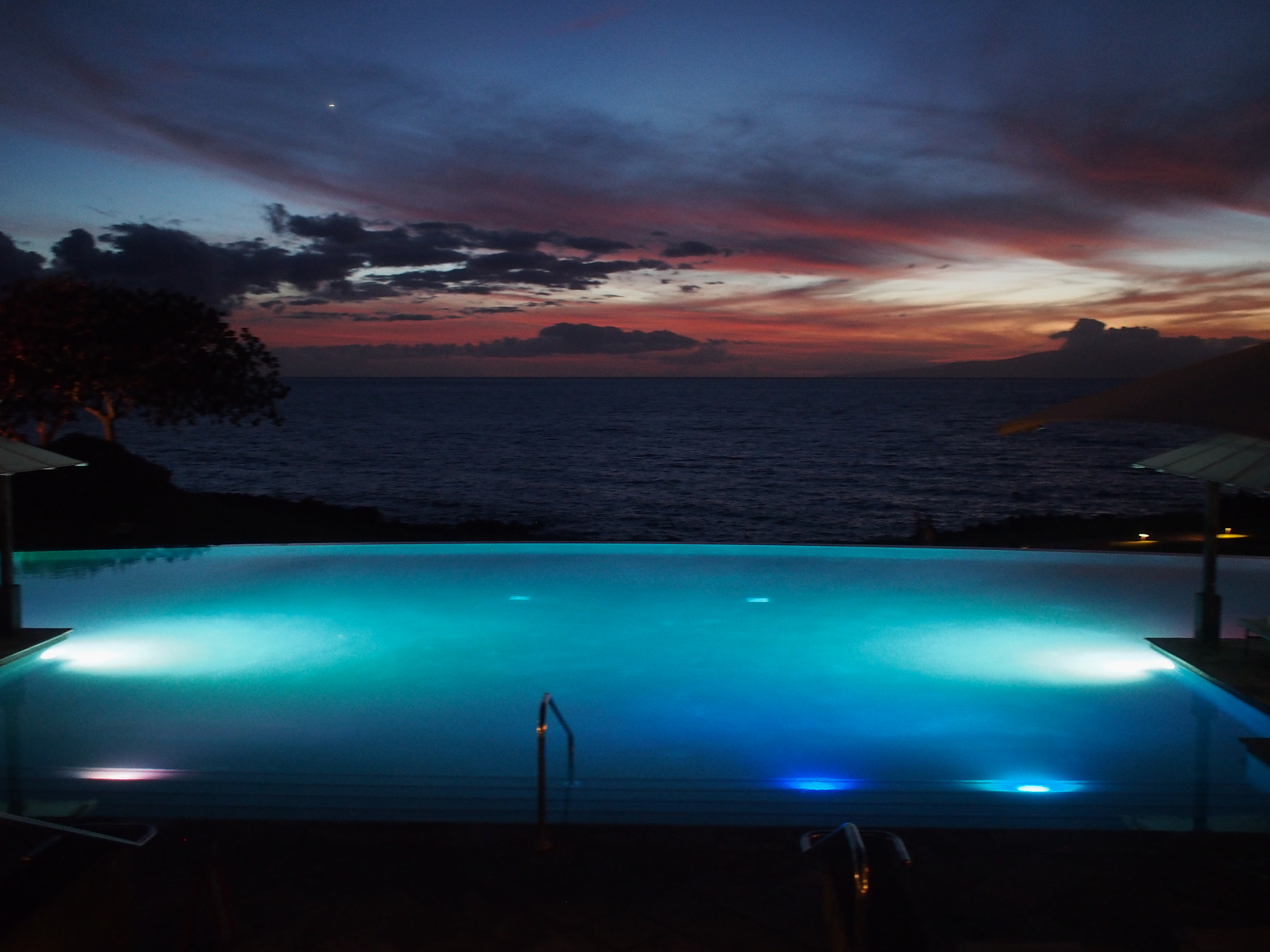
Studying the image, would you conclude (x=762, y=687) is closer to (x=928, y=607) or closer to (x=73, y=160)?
(x=928, y=607)

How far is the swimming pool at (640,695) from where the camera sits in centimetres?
464

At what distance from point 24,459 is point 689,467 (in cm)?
4788

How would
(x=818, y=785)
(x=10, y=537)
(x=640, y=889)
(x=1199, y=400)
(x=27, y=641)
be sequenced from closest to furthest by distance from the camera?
(x=640, y=889), (x=1199, y=400), (x=818, y=785), (x=27, y=641), (x=10, y=537)

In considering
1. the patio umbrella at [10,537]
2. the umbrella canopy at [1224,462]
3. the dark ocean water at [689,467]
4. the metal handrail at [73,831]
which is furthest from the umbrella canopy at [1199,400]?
the dark ocean water at [689,467]

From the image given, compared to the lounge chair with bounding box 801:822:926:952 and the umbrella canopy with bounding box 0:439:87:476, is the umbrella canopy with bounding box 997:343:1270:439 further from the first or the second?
the umbrella canopy with bounding box 0:439:87:476

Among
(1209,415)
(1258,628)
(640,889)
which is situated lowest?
(640,889)

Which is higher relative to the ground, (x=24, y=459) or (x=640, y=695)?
(x=24, y=459)

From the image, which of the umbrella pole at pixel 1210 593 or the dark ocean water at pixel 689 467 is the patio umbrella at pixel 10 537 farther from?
the dark ocean water at pixel 689 467

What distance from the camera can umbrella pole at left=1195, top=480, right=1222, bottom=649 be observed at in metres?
7.24

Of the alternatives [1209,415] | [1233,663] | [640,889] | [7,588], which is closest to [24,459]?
[7,588]

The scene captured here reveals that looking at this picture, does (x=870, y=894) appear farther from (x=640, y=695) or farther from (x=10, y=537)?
(x=10, y=537)

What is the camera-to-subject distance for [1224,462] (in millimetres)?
6434

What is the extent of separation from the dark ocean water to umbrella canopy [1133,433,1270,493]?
27891mm

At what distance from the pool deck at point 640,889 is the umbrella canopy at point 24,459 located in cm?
440
